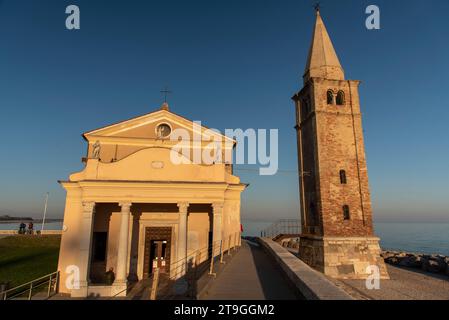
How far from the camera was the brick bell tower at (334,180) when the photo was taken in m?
17.5

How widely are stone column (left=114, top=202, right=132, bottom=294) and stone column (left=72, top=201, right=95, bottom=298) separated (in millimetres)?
1423

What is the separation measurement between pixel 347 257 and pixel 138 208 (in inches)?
514

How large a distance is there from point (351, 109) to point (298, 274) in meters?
16.7

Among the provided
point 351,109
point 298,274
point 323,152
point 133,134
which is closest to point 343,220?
point 323,152

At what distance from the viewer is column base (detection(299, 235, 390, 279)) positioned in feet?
56.0

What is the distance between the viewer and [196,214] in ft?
57.8

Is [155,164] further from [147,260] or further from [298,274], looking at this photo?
[298,274]

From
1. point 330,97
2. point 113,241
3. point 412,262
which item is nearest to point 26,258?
point 113,241

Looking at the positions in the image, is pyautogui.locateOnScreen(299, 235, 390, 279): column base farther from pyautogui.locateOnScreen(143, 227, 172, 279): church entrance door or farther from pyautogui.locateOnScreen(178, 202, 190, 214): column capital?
pyautogui.locateOnScreen(143, 227, 172, 279): church entrance door

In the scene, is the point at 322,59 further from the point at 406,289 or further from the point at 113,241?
the point at 113,241

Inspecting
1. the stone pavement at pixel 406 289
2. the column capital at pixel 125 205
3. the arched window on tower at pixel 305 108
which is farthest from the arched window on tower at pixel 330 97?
the column capital at pixel 125 205

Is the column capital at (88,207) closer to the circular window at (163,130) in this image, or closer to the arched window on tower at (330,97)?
the circular window at (163,130)
